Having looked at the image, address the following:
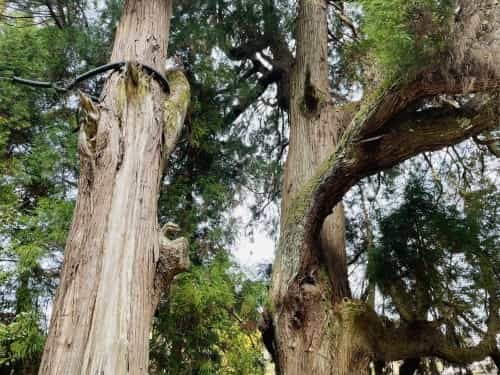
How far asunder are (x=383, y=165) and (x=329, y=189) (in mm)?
359

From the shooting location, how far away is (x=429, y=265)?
3141mm

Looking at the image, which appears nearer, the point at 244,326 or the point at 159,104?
the point at 159,104

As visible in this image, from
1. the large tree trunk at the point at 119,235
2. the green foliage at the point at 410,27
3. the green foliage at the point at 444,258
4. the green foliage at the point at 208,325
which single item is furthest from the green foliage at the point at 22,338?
the green foliage at the point at 410,27

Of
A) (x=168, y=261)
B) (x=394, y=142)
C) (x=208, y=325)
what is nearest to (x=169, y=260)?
(x=168, y=261)

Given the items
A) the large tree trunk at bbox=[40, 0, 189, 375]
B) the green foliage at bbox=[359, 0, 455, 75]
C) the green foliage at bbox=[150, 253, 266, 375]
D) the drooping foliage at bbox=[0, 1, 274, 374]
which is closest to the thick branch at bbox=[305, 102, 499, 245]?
the green foliage at bbox=[359, 0, 455, 75]

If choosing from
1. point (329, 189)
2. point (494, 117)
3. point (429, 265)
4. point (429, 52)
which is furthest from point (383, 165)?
point (429, 265)

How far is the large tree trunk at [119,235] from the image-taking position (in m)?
1.51

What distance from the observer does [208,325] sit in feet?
10.8

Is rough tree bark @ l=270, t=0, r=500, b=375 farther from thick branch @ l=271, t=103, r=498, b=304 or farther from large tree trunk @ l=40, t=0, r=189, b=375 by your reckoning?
large tree trunk @ l=40, t=0, r=189, b=375

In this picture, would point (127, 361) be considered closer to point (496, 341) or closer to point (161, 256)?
point (161, 256)

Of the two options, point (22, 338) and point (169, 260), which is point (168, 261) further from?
point (22, 338)

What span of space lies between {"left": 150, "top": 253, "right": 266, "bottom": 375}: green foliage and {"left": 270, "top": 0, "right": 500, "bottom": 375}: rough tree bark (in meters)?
0.64

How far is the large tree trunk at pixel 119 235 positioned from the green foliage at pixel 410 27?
119 centimetres

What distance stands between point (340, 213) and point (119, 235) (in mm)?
2105
